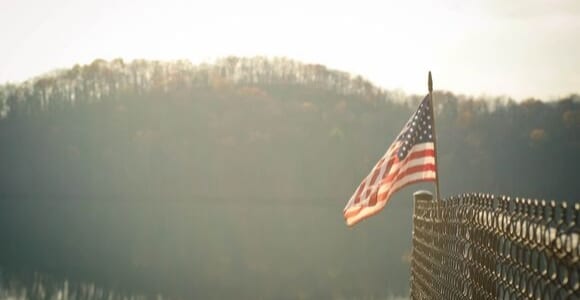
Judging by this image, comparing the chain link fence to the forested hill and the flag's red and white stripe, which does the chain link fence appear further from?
the forested hill

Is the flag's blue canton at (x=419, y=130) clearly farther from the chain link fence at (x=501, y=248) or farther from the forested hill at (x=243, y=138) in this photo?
the forested hill at (x=243, y=138)

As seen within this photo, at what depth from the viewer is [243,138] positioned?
131250mm

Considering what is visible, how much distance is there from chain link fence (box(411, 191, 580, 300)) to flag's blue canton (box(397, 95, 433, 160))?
1343 mm

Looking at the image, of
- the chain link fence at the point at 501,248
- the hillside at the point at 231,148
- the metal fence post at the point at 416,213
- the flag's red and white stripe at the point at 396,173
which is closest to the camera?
the chain link fence at the point at 501,248

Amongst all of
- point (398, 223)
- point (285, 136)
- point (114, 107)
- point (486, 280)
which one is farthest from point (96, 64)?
point (486, 280)

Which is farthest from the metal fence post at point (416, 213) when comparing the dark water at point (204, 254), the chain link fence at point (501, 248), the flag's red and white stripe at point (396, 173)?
the dark water at point (204, 254)

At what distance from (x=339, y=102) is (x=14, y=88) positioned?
49929 mm

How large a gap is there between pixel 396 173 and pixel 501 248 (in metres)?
4.27

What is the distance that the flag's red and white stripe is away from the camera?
8180mm

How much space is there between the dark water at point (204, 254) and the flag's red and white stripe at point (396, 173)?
26101 mm

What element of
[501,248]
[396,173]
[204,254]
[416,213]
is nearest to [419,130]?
[396,173]

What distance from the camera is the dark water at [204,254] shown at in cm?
3719

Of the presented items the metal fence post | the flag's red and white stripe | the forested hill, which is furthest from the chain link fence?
the forested hill

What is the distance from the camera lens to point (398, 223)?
85.4m
